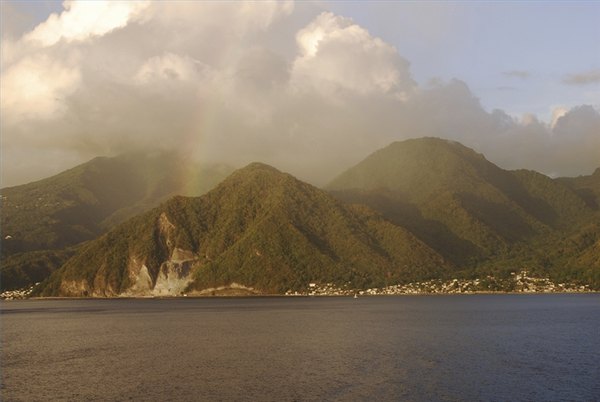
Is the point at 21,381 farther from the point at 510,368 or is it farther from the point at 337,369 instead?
the point at 510,368

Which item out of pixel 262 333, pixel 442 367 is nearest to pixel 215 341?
pixel 262 333

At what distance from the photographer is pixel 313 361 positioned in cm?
8525

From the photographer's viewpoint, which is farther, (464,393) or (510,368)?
(510,368)

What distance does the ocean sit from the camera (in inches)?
2591

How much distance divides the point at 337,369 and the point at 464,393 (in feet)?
61.4

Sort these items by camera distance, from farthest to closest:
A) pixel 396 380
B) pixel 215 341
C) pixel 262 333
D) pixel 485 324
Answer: pixel 485 324 < pixel 262 333 < pixel 215 341 < pixel 396 380

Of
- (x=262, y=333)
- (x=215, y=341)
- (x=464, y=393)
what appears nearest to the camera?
(x=464, y=393)

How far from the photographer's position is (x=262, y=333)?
410ft

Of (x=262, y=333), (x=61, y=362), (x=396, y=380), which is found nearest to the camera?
(x=396, y=380)

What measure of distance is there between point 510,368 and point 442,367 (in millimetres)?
7914

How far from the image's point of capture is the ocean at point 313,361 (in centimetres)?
6581

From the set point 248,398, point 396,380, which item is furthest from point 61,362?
point 396,380

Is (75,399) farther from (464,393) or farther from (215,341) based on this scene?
(215,341)

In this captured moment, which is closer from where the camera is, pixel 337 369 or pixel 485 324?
pixel 337 369
